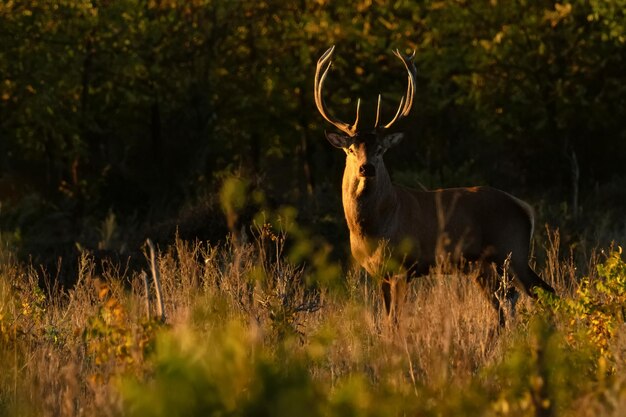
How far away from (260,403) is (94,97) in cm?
2388

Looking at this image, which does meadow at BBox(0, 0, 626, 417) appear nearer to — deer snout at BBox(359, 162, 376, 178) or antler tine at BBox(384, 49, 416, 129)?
antler tine at BBox(384, 49, 416, 129)

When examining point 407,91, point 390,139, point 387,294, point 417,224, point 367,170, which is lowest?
point 387,294

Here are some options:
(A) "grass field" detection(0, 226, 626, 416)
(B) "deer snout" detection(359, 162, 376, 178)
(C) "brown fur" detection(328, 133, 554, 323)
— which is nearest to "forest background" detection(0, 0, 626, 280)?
(C) "brown fur" detection(328, 133, 554, 323)

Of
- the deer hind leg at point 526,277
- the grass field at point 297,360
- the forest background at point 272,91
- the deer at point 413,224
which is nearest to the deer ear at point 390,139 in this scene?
the deer at point 413,224

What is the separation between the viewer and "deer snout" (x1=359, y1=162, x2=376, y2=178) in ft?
31.4

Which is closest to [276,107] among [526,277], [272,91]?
[272,91]

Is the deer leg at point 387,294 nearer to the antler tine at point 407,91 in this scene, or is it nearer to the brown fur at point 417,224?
the brown fur at point 417,224

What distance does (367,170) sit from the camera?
9.58m

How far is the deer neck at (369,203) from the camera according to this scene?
32.5 ft

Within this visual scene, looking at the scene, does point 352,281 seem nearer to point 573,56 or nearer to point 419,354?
point 419,354

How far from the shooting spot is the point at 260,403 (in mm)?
4281

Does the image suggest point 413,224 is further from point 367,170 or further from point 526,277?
point 526,277

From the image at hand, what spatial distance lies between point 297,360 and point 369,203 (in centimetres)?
564

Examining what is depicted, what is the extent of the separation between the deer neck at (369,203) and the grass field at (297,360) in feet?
2.90
